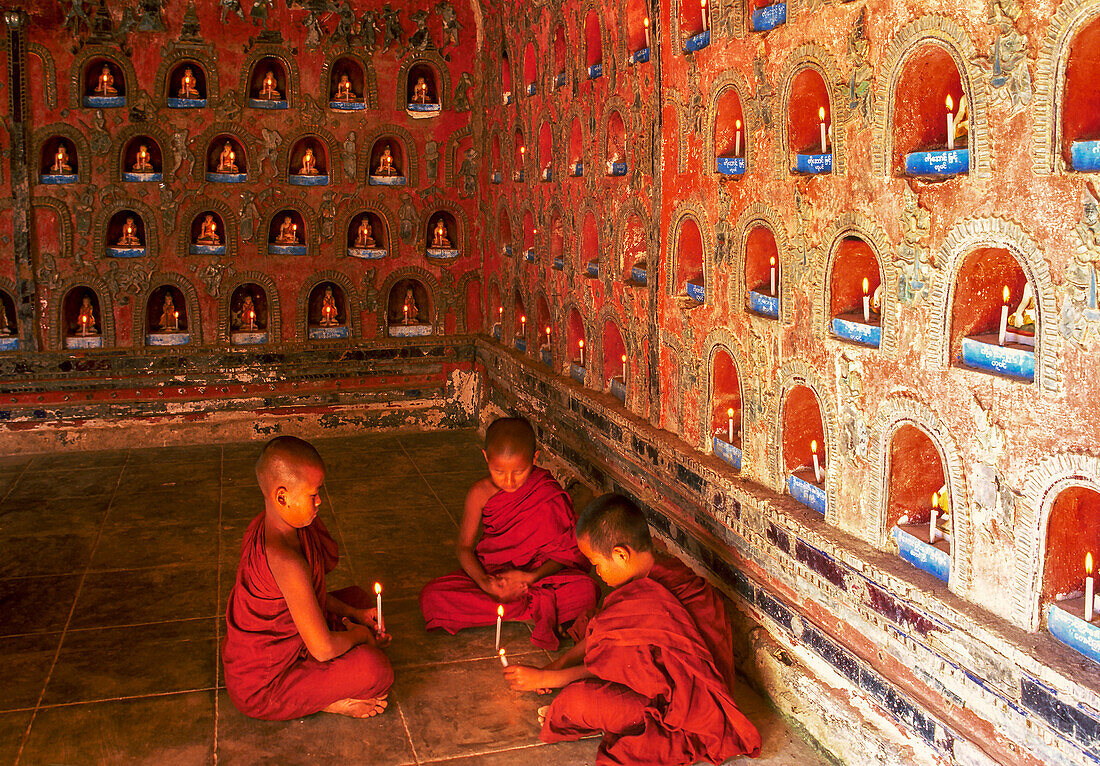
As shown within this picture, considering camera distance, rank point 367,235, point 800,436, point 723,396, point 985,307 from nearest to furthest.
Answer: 1. point 985,307
2. point 800,436
3. point 723,396
4. point 367,235

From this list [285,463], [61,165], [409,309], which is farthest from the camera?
[409,309]

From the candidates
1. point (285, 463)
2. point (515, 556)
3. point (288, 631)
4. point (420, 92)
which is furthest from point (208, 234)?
point (288, 631)

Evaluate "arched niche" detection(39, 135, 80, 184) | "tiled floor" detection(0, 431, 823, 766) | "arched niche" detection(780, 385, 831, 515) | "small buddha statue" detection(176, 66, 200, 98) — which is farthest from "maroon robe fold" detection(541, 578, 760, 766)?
"arched niche" detection(39, 135, 80, 184)

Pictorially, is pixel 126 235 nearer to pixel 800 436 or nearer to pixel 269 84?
pixel 269 84

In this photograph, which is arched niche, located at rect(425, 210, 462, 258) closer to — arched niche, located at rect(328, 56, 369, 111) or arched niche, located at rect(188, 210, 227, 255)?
arched niche, located at rect(328, 56, 369, 111)

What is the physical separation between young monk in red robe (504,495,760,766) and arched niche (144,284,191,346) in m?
7.52

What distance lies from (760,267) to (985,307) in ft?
5.78

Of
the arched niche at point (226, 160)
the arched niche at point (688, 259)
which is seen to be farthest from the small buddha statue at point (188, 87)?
the arched niche at point (688, 259)

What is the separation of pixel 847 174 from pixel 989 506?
1645 millimetres

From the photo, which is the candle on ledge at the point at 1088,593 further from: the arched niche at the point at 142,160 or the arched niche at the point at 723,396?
the arched niche at the point at 142,160

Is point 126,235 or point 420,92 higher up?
point 420,92

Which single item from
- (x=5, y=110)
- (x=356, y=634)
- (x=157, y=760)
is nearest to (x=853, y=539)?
(x=356, y=634)

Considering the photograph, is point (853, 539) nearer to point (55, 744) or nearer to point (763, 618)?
point (763, 618)

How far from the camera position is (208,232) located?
36.4 feet
